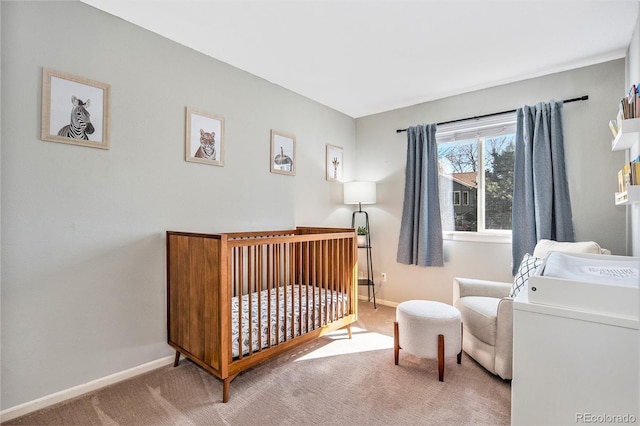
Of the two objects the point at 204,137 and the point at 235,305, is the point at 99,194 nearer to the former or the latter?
the point at 204,137

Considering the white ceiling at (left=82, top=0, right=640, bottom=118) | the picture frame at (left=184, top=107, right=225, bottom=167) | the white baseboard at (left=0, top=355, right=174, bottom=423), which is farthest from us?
the picture frame at (left=184, top=107, right=225, bottom=167)

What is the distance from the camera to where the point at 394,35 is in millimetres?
2168

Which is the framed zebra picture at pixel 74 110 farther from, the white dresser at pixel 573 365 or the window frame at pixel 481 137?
the window frame at pixel 481 137

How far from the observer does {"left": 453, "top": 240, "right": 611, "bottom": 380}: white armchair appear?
76.6 inches

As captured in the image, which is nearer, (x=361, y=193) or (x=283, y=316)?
(x=283, y=316)

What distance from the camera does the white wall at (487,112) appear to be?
97.5 inches

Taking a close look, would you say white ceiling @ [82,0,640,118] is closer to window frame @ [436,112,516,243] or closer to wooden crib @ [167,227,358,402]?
window frame @ [436,112,516,243]

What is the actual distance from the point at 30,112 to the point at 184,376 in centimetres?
181

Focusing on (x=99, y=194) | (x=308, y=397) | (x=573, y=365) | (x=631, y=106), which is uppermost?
(x=631, y=106)

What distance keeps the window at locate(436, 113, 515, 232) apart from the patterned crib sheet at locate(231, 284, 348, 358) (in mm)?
1614

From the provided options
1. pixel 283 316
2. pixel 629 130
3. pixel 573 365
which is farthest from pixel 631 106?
pixel 283 316

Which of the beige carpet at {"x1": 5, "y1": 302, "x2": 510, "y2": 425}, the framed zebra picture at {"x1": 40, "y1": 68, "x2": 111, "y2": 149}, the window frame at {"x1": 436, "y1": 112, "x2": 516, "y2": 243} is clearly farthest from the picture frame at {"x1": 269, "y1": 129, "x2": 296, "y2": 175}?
the beige carpet at {"x1": 5, "y1": 302, "x2": 510, "y2": 425}

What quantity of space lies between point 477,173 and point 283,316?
2412 mm

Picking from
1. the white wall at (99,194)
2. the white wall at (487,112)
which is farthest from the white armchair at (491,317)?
the white wall at (99,194)
